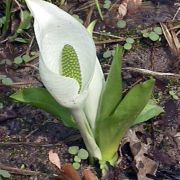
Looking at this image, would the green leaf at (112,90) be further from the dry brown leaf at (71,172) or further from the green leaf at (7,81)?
the green leaf at (7,81)

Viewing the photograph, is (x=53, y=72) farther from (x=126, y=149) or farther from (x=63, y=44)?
(x=126, y=149)

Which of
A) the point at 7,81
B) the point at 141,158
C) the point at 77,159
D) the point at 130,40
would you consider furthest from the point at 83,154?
the point at 130,40

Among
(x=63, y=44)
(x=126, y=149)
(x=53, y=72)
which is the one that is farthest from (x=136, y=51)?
(x=53, y=72)

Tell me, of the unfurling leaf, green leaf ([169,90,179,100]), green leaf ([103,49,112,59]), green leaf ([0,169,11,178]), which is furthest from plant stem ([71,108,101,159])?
green leaf ([103,49,112,59])

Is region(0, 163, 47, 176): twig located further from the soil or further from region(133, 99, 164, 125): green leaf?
region(133, 99, 164, 125): green leaf

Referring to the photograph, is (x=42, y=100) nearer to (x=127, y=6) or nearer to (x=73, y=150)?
(x=73, y=150)
